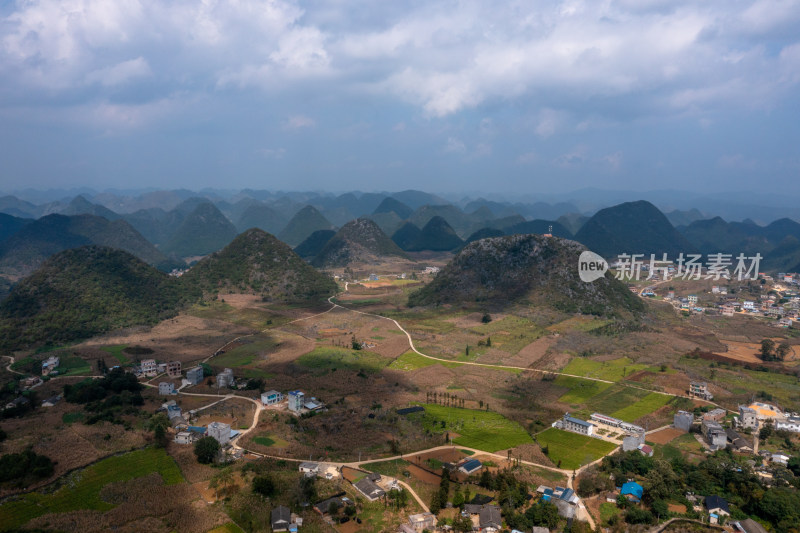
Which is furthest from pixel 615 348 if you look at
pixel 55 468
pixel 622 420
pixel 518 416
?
pixel 55 468

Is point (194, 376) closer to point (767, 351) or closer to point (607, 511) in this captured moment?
point (607, 511)

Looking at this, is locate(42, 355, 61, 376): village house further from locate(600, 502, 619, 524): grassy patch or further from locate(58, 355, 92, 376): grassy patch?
locate(600, 502, 619, 524): grassy patch

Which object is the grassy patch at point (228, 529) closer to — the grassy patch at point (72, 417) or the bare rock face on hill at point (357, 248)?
the grassy patch at point (72, 417)

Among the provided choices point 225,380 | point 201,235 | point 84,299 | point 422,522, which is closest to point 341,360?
point 225,380

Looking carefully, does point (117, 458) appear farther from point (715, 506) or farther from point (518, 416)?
point (715, 506)

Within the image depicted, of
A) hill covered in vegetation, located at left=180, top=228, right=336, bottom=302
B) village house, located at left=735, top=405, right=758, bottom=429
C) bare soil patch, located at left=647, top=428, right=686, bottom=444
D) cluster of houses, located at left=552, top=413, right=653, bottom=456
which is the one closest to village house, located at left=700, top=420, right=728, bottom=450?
bare soil patch, located at left=647, top=428, right=686, bottom=444

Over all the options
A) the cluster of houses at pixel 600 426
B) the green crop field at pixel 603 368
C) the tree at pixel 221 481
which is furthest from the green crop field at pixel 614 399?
the tree at pixel 221 481
